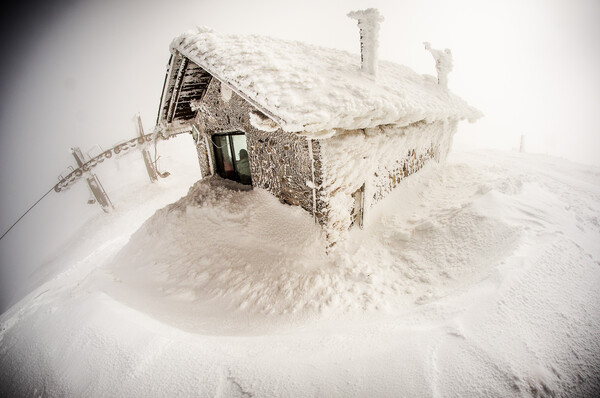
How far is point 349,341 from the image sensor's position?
7.72 ft

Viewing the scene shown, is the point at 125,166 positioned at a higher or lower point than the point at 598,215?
lower

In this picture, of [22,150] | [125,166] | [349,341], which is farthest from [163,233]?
[22,150]

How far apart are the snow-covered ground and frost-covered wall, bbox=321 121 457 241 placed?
16.4 inches

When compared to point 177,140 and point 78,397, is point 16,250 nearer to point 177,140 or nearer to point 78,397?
point 177,140

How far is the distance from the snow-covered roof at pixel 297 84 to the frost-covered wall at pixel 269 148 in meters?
0.48

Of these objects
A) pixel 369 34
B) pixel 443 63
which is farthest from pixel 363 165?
pixel 443 63

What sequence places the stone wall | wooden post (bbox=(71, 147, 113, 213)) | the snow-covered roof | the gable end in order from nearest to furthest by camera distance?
the snow-covered roof
the stone wall
the gable end
wooden post (bbox=(71, 147, 113, 213))

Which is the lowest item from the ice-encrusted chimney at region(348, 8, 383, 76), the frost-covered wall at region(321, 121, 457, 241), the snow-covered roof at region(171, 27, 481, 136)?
the frost-covered wall at region(321, 121, 457, 241)

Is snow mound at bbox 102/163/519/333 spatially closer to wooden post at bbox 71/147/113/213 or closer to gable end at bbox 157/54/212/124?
gable end at bbox 157/54/212/124

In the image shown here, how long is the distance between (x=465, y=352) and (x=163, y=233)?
561 cm

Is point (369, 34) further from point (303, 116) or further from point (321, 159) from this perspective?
point (303, 116)

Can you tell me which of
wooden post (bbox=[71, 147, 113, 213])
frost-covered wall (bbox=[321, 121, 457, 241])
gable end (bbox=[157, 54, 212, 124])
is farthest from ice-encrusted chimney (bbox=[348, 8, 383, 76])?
wooden post (bbox=[71, 147, 113, 213])

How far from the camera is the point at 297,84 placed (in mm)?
3266

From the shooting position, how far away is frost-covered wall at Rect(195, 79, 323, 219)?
389 centimetres
